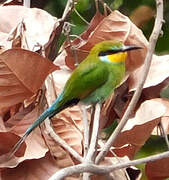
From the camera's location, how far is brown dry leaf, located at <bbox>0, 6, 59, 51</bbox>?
3.89 feet

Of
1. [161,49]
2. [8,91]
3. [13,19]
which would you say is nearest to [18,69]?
[8,91]

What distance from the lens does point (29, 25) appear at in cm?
123

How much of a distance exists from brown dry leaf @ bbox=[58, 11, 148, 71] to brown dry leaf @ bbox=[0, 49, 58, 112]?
0.09 m

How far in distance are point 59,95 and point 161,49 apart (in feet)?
2.37

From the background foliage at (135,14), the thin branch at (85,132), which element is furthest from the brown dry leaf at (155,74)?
the background foliage at (135,14)

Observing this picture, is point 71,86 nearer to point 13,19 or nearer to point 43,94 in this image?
point 43,94

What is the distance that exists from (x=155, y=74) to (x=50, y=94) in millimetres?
168

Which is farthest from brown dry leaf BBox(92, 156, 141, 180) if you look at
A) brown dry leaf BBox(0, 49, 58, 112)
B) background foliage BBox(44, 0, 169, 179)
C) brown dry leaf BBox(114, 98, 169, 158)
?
background foliage BBox(44, 0, 169, 179)

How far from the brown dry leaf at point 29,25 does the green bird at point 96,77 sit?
77mm

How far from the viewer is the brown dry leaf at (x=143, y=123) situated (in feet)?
3.59

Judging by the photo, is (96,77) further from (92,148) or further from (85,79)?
(92,148)

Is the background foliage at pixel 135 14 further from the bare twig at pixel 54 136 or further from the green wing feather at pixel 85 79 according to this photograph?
the bare twig at pixel 54 136

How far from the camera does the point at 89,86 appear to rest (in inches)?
48.9

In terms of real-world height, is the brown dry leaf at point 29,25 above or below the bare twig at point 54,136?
above
